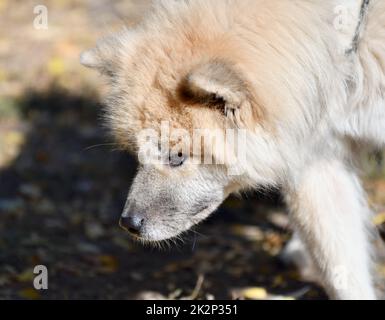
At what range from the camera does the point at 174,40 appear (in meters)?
3.87

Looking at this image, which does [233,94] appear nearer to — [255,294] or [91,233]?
[255,294]

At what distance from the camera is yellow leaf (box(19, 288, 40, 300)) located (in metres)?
4.87

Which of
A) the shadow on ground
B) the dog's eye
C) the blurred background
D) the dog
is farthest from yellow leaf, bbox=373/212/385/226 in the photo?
the dog's eye

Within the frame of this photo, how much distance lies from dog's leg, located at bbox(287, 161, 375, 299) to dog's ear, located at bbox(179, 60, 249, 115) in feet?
3.23

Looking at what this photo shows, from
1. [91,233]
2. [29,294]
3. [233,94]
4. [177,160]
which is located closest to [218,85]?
[233,94]

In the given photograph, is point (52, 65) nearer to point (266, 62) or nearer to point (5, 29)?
point (5, 29)

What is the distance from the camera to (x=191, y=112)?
12.4ft

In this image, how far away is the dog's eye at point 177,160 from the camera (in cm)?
389

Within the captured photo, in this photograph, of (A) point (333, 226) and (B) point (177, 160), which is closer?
(B) point (177, 160)

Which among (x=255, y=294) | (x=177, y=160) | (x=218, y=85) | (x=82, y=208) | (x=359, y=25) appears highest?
(x=82, y=208)

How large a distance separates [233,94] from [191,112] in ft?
0.92

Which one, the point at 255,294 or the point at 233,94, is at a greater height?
the point at 233,94

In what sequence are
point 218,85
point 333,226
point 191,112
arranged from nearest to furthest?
point 218,85 → point 191,112 → point 333,226

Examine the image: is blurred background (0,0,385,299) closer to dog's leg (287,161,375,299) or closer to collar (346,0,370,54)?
dog's leg (287,161,375,299)
